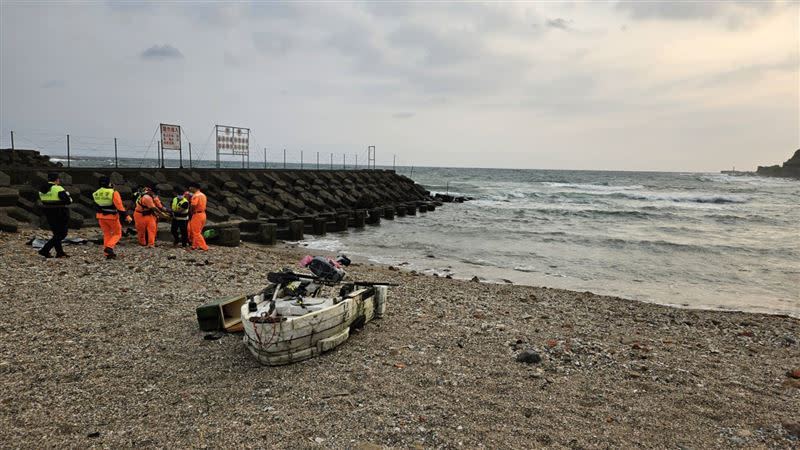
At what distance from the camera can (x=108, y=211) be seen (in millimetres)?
10375

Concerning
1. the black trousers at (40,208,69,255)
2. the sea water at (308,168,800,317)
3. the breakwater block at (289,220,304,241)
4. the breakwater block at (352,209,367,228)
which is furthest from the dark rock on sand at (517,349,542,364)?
the breakwater block at (352,209,367,228)

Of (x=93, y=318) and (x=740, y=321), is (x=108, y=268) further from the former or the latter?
(x=740, y=321)

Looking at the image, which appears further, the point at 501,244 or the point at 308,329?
the point at 501,244

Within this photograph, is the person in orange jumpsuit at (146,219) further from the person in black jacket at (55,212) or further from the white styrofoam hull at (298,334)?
the white styrofoam hull at (298,334)

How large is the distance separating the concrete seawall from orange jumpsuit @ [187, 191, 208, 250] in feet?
5.25

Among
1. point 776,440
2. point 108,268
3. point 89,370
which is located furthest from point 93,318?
point 776,440

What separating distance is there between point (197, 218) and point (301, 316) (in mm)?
7946

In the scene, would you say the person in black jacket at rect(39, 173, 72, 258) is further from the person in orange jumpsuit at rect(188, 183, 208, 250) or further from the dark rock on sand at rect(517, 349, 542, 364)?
the dark rock on sand at rect(517, 349, 542, 364)

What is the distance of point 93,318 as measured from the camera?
6828 millimetres

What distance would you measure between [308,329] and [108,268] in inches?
243

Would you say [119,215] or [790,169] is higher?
[790,169]

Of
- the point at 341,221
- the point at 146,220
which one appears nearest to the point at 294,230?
the point at 341,221

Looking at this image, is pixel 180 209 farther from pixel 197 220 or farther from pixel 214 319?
pixel 214 319

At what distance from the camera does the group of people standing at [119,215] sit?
9695 millimetres
